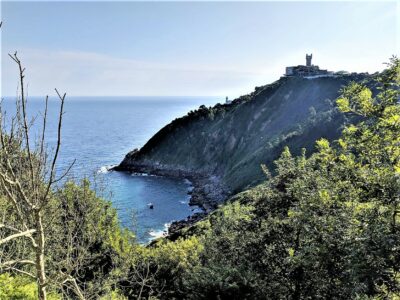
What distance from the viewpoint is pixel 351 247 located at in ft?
31.1

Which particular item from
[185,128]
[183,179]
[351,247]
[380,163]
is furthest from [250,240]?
[185,128]

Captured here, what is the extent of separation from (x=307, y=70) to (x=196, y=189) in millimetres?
58841

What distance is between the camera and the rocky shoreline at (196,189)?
63.5m

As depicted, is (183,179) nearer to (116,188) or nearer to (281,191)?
(116,188)

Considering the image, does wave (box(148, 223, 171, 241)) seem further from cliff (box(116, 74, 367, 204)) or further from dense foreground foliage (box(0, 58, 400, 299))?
dense foreground foliage (box(0, 58, 400, 299))

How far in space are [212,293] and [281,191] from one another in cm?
547

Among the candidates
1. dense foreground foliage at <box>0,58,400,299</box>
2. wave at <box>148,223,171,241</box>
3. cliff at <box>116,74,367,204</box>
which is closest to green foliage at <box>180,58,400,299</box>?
dense foreground foliage at <box>0,58,400,299</box>

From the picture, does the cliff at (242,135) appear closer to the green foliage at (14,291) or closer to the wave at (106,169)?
the wave at (106,169)

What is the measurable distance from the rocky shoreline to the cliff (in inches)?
9.6

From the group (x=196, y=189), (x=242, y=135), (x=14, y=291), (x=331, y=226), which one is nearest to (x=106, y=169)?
(x=196, y=189)

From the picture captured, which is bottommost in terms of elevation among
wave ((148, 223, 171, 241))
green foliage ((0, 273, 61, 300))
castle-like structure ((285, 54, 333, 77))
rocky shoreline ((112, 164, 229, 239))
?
wave ((148, 223, 171, 241))

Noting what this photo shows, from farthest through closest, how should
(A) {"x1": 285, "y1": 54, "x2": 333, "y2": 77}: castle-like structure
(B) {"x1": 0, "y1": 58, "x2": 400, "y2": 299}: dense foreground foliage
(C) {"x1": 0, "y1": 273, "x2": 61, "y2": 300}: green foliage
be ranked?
(A) {"x1": 285, "y1": 54, "x2": 333, "y2": 77}: castle-like structure
(C) {"x1": 0, "y1": 273, "x2": 61, "y2": 300}: green foliage
(B) {"x1": 0, "y1": 58, "x2": 400, "y2": 299}: dense foreground foliage

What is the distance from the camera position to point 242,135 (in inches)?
3952

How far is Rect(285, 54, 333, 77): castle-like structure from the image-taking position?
10965 centimetres
